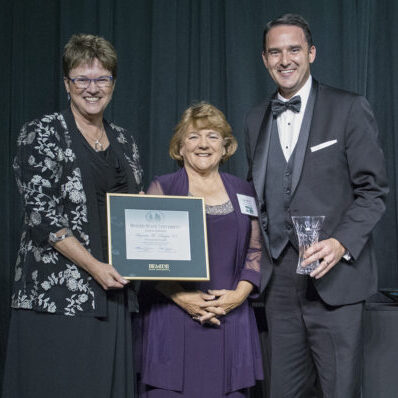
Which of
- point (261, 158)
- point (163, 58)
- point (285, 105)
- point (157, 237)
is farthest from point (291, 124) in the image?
point (163, 58)

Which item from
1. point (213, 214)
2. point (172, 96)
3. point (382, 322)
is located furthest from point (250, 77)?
point (382, 322)

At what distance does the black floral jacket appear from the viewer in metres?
2.33

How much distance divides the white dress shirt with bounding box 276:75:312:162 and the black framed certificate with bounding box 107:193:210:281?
41cm

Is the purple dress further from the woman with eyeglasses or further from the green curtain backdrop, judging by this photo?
the green curtain backdrop

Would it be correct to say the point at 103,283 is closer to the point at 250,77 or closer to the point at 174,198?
the point at 174,198

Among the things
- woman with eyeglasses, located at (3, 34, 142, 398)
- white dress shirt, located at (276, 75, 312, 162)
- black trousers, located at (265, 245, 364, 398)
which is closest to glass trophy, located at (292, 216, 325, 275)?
black trousers, located at (265, 245, 364, 398)

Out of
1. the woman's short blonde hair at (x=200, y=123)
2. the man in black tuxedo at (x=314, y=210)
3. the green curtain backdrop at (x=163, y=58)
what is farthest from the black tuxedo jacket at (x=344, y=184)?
the green curtain backdrop at (x=163, y=58)

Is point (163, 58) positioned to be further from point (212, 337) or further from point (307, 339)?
point (307, 339)

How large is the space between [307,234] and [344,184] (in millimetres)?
312

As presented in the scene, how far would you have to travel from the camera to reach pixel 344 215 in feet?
7.91

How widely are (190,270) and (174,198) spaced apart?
28cm

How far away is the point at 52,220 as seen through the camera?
2318mm

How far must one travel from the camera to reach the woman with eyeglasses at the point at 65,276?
2.33m

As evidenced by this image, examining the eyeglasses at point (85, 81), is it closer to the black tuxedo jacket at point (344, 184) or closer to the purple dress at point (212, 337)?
the purple dress at point (212, 337)
